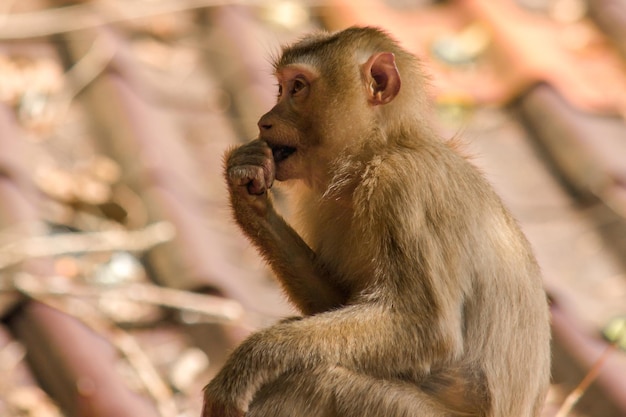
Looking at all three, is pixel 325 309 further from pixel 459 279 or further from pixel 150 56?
pixel 150 56

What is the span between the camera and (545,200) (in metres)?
4.75

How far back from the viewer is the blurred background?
372cm

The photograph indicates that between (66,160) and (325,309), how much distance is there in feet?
6.59

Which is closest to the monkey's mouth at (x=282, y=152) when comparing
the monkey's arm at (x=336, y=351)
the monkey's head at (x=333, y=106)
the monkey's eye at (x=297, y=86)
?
the monkey's head at (x=333, y=106)

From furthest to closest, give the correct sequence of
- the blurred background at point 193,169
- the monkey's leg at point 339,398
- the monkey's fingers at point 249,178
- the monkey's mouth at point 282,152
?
the blurred background at point 193,169 < the monkey's mouth at point 282,152 < the monkey's fingers at point 249,178 < the monkey's leg at point 339,398

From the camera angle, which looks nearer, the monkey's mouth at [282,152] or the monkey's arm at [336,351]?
the monkey's arm at [336,351]

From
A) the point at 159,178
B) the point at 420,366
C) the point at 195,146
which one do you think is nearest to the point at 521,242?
the point at 420,366

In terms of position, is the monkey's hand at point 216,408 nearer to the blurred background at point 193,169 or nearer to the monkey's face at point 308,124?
the monkey's face at point 308,124

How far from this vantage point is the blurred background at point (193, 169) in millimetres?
3721

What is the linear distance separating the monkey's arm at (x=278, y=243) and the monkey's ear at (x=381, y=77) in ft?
0.99

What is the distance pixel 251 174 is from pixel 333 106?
291 mm

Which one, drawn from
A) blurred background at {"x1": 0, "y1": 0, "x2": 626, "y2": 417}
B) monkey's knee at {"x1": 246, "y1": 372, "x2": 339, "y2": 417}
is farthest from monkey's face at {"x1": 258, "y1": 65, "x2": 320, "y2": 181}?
monkey's knee at {"x1": 246, "y1": 372, "x2": 339, "y2": 417}

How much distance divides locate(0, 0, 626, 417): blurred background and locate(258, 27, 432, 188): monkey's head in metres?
0.37

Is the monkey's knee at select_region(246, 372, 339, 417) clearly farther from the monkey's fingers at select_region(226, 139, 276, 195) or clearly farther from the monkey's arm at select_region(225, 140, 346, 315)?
the monkey's fingers at select_region(226, 139, 276, 195)
